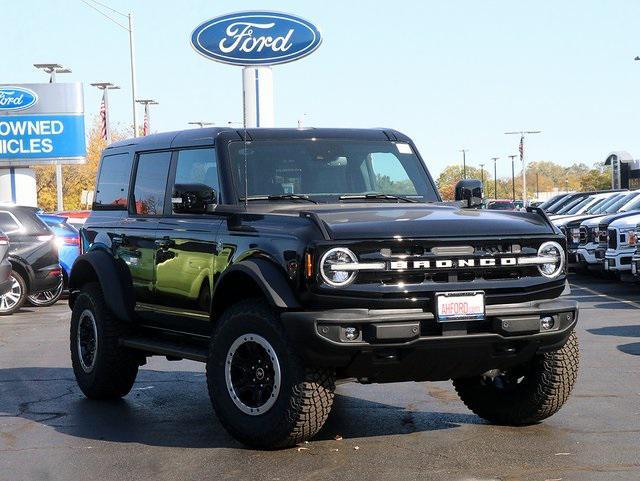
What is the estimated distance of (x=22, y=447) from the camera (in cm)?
773

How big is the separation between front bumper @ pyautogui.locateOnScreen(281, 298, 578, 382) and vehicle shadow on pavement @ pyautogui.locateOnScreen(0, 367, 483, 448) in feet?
3.04

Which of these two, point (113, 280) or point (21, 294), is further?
point (21, 294)

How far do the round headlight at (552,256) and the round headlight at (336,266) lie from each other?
1.28 m

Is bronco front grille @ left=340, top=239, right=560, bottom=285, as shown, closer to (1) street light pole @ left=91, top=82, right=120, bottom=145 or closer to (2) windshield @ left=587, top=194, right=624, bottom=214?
(2) windshield @ left=587, top=194, right=624, bottom=214

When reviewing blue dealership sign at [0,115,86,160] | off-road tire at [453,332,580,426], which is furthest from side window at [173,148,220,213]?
blue dealership sign at [0,115,86,160]

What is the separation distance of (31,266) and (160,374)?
8919 mm

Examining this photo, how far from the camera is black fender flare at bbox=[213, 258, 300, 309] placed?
7.04m

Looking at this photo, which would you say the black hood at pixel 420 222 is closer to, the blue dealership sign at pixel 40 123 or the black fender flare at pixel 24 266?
the black fender flare at pixel 24 266

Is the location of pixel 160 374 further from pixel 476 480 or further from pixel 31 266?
pixel 31 266

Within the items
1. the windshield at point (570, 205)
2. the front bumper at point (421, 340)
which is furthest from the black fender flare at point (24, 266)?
the windshield at point (570, 205)

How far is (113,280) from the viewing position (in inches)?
369

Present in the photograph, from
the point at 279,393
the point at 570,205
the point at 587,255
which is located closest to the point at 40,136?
the point at 570,205

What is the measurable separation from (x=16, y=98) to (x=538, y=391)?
144 ft

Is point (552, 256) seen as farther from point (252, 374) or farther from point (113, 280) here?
point (113, 280)
